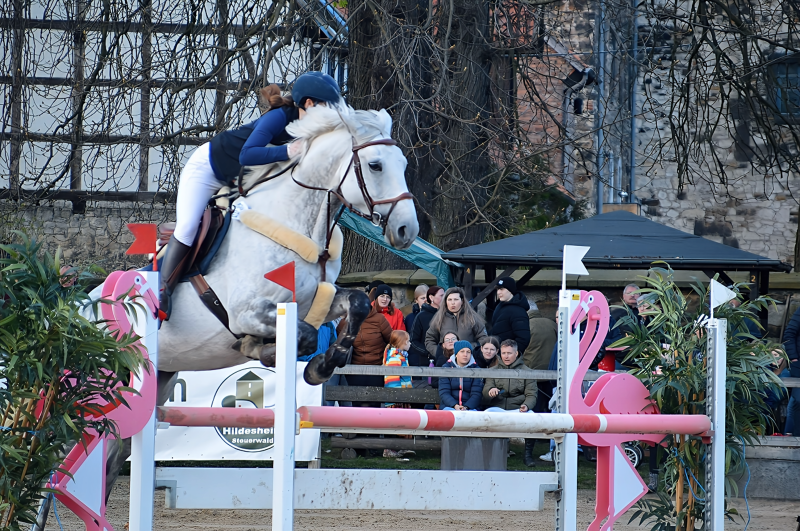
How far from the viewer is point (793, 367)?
696cm

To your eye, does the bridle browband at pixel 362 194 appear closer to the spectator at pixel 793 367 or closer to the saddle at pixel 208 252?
the saddle at pixel 208 252

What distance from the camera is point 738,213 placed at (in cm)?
1634

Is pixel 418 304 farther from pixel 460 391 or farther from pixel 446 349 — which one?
pixel 460 391

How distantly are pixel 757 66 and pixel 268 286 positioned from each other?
6225 millimetres

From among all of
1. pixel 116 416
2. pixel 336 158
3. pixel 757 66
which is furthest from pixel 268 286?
pixel 757 66

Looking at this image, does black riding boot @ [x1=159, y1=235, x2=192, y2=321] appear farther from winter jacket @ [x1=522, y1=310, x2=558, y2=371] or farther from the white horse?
winter jacket @ [x1=522, y1=310, x2=558, y2=371]

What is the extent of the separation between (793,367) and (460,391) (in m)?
2.59

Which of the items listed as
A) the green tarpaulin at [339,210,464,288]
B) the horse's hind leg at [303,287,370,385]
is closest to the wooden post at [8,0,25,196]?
the green tarpaulin at [339,210,464,288]

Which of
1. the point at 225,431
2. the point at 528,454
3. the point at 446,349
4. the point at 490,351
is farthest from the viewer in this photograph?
the point at 446,349

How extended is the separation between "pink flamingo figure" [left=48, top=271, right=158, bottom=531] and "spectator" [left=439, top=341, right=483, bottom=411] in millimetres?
3693

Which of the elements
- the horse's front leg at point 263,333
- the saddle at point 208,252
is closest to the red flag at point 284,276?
the horse's front leg at point 263,333

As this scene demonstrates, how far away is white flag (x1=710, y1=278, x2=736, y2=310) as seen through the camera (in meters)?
3.67

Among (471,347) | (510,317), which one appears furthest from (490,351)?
(510,317)

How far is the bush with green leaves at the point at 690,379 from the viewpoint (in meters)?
3.77
